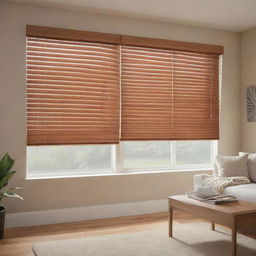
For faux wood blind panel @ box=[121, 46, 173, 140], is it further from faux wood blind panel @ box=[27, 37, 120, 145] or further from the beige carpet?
the beige carpet

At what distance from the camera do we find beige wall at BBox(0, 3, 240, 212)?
4.33 meters

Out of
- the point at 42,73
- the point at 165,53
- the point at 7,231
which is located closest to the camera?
the point at 7,231

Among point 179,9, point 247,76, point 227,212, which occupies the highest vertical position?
point 179,9

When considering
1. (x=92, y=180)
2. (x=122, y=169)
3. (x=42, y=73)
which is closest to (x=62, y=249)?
(x=92, y=180)

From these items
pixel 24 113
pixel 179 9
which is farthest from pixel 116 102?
pixel 179 9

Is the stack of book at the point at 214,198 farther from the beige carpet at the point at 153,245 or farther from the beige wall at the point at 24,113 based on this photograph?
the beige wall at the point at 24,113

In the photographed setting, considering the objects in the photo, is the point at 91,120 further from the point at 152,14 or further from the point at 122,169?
the point at 152,14

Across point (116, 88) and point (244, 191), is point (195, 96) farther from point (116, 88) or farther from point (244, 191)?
point (244, 191)

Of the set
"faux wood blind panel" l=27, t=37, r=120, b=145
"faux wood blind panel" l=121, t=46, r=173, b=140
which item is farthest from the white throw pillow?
"faux wood blind panel" l=27, t=37, r=120, b=145

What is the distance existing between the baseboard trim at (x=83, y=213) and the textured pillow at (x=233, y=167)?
0.93 meters

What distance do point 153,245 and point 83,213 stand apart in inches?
50.8

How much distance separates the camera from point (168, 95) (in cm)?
515

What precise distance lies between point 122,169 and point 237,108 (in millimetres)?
2018

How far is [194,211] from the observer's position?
3.60 metres
